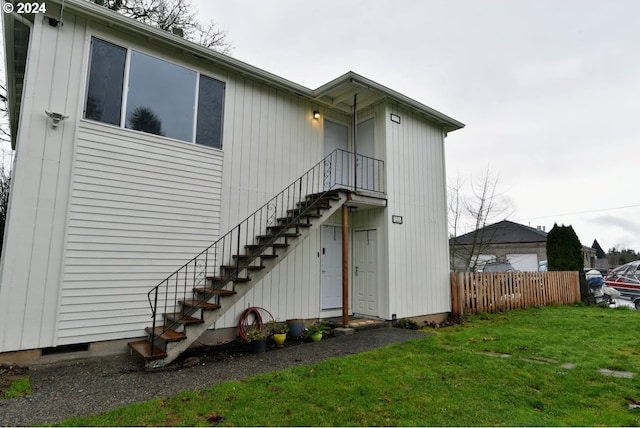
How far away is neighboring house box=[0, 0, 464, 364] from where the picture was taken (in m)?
4.81

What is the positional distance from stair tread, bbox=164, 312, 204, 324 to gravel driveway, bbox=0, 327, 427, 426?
570 mm

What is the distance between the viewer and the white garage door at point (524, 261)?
24.9 m

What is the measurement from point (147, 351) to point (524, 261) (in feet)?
90.2

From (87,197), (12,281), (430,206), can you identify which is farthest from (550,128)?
(12,281)

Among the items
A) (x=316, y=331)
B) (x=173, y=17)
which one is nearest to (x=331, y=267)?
(x=316, y=331)

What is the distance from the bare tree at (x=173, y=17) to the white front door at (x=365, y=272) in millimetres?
8122

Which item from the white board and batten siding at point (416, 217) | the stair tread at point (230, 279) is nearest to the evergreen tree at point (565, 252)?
the white board and batten siding at point (416, 217)

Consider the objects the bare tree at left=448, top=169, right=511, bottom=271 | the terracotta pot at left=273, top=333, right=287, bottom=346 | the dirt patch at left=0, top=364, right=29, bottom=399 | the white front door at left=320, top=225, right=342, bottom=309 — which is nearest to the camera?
the dirt patch at left=0, top=364, right=29, bottom=399

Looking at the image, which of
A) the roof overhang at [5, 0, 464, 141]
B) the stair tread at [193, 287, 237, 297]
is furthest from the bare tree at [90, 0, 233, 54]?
the stair tread at [193, 287, 237, 297]

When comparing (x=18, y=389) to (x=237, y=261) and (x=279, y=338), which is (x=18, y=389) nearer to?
(x=237, y=261)

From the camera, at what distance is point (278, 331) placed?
6121 mm

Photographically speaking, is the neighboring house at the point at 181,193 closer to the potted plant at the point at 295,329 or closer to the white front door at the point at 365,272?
the white front door at the point at 365,272

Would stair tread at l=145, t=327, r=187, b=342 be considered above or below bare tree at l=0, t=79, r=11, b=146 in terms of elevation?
below

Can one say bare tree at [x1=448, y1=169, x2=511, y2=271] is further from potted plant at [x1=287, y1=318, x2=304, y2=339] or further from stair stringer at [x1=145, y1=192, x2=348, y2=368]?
stair stringer at [x1=145, y1=192, x2=348, y2=368]
